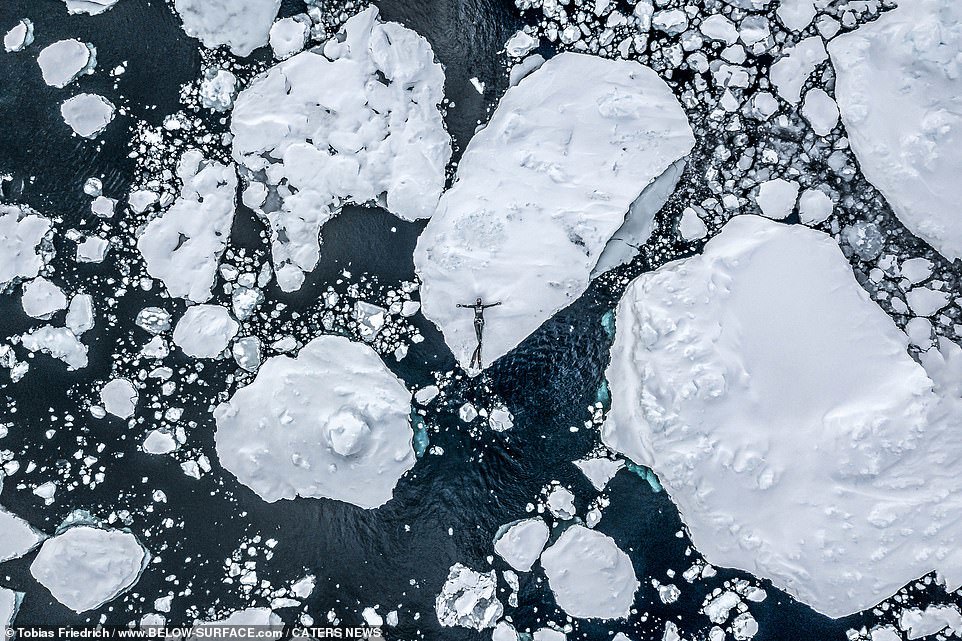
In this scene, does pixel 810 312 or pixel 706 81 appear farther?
pixel 706 81

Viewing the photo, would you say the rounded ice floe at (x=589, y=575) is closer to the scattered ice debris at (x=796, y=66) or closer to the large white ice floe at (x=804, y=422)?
the large white ice floe at (x=804, y=422)

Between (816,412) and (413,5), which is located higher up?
(413,5)

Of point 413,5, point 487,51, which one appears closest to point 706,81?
point 487,51

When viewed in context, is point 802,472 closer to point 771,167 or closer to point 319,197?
point 771,167

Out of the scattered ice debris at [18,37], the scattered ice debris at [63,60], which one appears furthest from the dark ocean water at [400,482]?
the scattered ice debris at [18,37]

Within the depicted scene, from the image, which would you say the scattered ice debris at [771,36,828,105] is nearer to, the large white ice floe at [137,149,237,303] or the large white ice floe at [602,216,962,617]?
the large white ice floe at [602,216,962,617]

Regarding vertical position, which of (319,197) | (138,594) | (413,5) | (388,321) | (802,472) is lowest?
(138,594)

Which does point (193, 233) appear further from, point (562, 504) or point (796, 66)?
point (796, 66)

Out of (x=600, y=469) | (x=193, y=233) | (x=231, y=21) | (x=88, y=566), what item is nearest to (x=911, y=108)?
(x=600, y=469)
